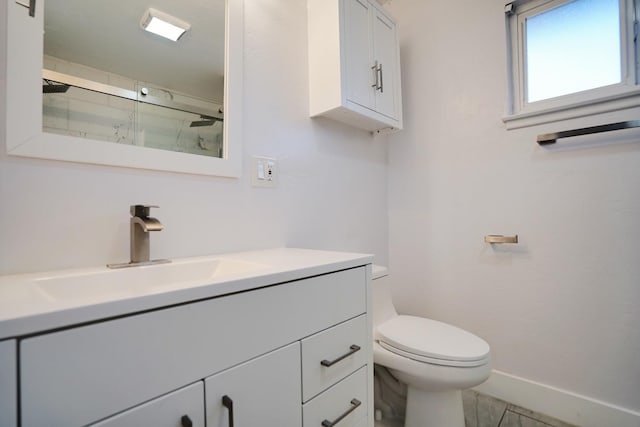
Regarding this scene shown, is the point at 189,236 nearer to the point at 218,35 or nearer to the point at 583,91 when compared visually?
the point at 218,35

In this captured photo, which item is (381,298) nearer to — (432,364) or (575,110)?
(432,364)

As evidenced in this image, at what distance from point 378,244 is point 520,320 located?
0.82 m

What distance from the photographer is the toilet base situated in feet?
3.80

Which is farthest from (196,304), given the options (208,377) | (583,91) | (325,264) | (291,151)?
(583,91)

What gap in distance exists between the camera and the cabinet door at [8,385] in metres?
0.33

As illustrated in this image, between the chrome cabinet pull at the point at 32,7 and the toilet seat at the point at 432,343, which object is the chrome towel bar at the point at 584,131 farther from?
the chrome cabinet pull at the point at 32,7

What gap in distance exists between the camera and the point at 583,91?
1330 millimetres

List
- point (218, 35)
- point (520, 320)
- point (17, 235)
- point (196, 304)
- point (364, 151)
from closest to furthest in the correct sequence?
point (196, 304) → point (17, 235) → point (218, 35) → point (520, 320) → point (364, 151)

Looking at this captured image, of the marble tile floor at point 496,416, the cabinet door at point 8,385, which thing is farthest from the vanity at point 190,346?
the marble tile floor at point 496,416

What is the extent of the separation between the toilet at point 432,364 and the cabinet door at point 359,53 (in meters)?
1.03

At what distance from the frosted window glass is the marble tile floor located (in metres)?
1.53

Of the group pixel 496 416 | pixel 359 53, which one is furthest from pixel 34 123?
pixel 496 416

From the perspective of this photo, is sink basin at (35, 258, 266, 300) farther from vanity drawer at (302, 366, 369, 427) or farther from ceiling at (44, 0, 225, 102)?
ceiling at (44, 0, 225, 102)

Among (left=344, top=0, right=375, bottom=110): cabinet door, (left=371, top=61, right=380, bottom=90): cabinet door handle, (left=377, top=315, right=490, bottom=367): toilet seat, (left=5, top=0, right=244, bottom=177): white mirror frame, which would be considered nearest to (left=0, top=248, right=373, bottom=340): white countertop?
(left=5, top=0, right=244, bottom=177): white mirror frame
